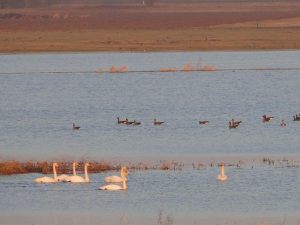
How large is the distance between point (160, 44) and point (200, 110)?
37.1m

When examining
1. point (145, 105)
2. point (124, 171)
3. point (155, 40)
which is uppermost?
point (155, 40)

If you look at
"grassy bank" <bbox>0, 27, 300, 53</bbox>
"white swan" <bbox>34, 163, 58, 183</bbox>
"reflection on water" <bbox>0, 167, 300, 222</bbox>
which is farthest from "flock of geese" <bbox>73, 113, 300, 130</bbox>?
"grassy bank" <bbox>0, 27, 300, 53</bbox>

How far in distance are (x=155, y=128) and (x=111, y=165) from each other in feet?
28.3

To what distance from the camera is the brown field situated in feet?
259

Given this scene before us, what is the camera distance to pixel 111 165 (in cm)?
2812

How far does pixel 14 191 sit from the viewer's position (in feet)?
80.6

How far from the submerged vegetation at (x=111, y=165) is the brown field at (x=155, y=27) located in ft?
158

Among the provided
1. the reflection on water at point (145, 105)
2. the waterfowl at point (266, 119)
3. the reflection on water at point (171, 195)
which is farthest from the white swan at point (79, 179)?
the waterfowl at point (266, 119)

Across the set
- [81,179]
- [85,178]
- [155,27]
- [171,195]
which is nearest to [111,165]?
[85,178]

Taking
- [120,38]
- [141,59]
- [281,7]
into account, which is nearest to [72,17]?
[281,7]

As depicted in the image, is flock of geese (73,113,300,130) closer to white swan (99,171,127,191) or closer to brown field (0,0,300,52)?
white swan (99,171,127,191)

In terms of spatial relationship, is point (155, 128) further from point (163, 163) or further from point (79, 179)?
point (79, 179)

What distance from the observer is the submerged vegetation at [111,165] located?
26984 millimetres

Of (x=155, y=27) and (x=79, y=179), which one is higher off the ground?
(x=155, y=27)
